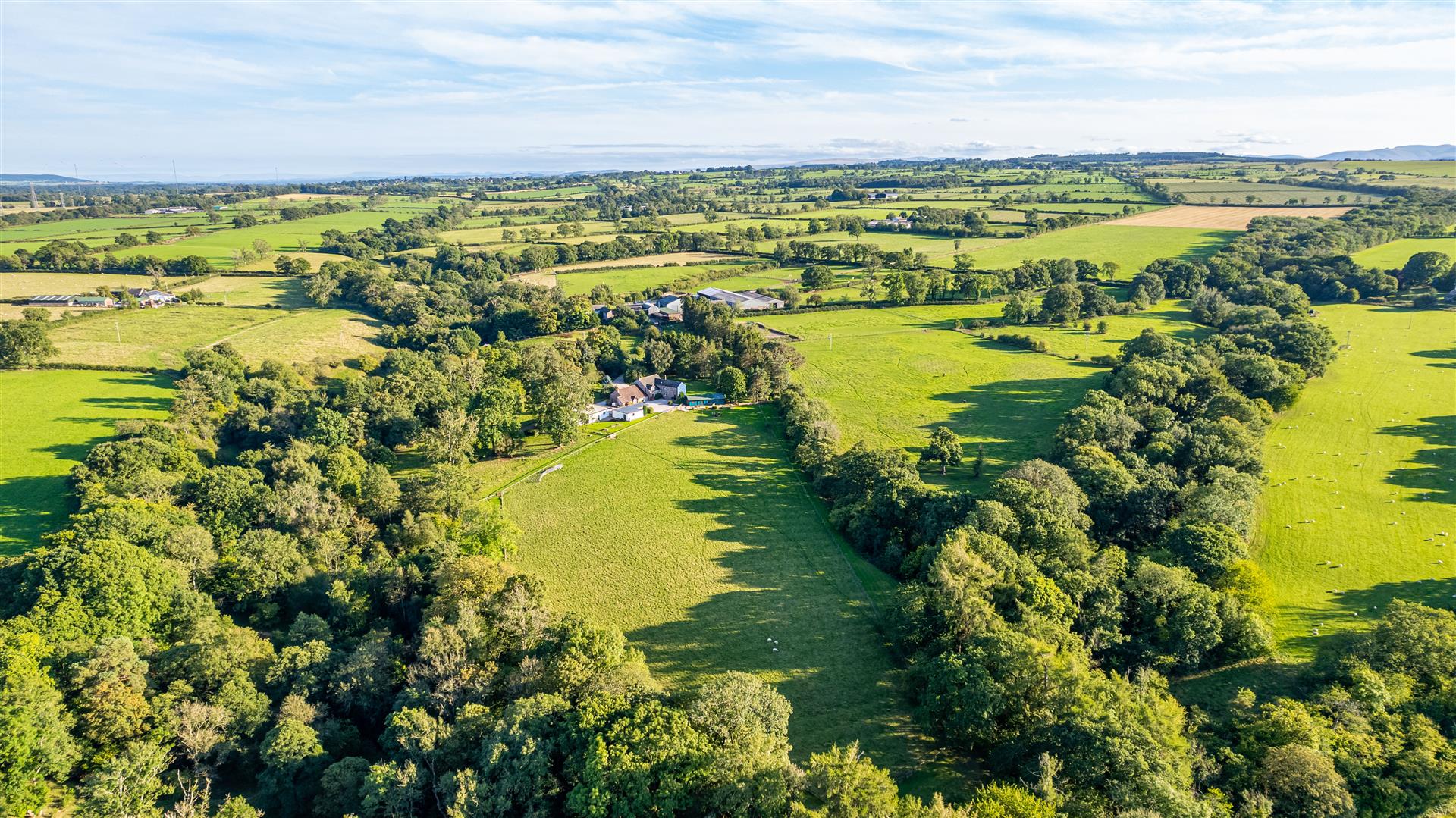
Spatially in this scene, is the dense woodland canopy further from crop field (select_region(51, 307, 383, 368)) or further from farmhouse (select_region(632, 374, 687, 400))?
crop field (select_region(51, 307, 383, 368))

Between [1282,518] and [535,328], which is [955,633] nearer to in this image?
[1282,518]

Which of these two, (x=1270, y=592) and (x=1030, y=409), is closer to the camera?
(x=1270, y=592)

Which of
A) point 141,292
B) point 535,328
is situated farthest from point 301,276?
point 535,328

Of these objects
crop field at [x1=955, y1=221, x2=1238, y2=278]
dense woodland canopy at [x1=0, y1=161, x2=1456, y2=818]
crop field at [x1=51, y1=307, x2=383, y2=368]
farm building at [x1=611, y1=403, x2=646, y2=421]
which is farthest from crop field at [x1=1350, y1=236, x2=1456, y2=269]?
crop field at [x1=51, y1=307, x2=383, y2=368]

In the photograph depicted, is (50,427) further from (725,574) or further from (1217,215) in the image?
(1217,215)

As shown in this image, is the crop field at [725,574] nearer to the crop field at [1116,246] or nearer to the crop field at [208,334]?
the crop field at [208,334]
